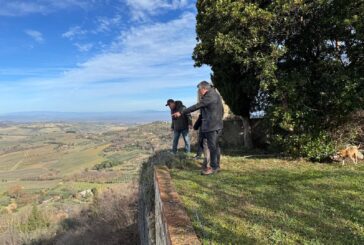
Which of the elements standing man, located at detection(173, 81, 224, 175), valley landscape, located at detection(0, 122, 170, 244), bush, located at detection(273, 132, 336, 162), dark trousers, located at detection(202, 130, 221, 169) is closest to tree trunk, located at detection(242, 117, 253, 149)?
bush, located at detection(273, 132, 336, 162)

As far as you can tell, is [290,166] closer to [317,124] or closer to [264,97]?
[317,124]

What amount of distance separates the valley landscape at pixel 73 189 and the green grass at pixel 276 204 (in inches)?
288

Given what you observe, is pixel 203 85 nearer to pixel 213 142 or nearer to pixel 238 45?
pixel 213 142

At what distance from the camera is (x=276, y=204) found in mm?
5609

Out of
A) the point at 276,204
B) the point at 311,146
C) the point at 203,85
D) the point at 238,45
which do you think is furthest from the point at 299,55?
the point at 276,204

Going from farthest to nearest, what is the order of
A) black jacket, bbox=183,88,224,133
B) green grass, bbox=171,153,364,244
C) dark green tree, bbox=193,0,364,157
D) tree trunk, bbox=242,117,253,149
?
tree trunk, bbox=242,117,253,149, dark green tree, bbox=193,0,364,157, black jacket, bbox=183,88,224,133, green grass, bbox=171,153,364,244

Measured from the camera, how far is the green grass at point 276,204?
4.30m

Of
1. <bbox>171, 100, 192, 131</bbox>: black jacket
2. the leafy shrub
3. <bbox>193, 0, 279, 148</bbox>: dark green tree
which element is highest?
<bbox>193, 0, 279, 148</bbox>: dark green tree

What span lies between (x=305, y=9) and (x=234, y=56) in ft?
7.16

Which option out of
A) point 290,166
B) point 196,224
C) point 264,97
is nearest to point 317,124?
point 290,166

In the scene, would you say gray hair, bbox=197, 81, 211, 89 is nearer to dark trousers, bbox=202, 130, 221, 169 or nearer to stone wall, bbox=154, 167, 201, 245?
dark trousers, bbox=202, 130, 221, 169

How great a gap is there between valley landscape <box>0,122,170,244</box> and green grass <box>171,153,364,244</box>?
7.31 metres

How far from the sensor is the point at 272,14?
9500 millimetres

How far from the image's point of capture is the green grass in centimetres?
430
